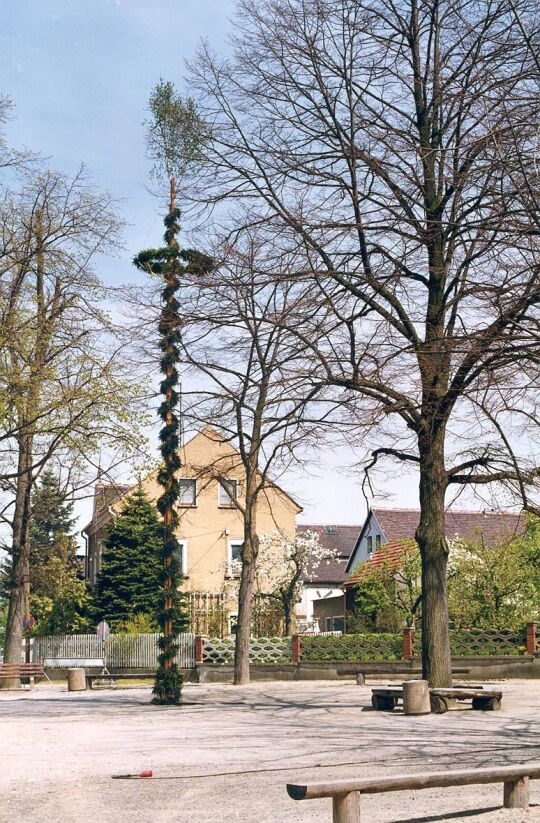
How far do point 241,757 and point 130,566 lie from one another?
34941 mm

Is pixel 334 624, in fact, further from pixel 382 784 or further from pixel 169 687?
pixel 382 784

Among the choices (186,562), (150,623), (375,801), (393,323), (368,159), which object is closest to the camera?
(375,801)

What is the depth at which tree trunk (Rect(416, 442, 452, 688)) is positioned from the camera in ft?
68.6

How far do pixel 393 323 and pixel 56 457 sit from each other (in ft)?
53.1

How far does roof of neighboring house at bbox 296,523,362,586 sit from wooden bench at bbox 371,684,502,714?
136 ft

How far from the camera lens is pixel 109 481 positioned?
33188 mm

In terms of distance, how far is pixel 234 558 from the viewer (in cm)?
5750

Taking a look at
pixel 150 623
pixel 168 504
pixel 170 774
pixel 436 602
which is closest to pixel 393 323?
pixel 436 602

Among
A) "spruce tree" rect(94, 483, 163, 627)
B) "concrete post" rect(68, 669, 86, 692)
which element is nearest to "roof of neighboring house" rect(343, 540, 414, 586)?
"spruce tree" rect(94, 483, 163, 627)

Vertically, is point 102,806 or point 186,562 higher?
point 186,562

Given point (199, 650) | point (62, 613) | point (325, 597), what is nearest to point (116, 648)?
point (199, 650)

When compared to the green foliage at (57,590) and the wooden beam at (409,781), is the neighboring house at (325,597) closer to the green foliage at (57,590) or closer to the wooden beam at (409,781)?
the green foliage at (57,590)

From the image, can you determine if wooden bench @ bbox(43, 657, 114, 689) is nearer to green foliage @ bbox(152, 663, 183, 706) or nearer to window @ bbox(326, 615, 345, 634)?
green foliage @ bbox(152, 663, 183, 706)

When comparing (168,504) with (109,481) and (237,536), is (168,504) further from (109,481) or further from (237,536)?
(237,536)
